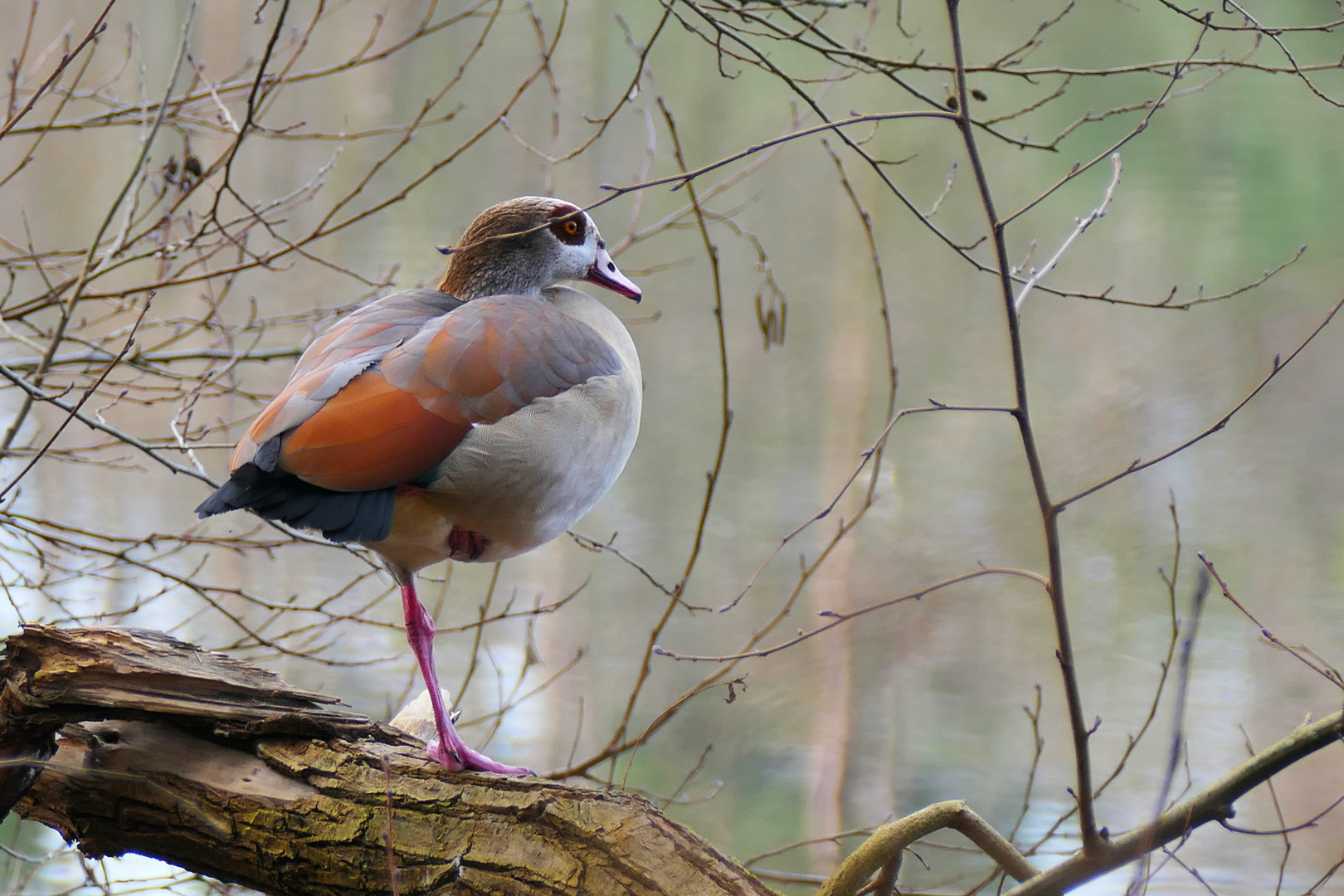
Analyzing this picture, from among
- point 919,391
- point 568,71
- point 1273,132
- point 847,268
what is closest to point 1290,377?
point 1273,132

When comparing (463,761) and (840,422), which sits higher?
(840,422)

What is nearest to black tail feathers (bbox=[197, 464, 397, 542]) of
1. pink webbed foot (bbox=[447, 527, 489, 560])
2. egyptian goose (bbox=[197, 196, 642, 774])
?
egyptian goose (bbox=[197, 196, 642, 774])

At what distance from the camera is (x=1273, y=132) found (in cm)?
859

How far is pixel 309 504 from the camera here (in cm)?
136

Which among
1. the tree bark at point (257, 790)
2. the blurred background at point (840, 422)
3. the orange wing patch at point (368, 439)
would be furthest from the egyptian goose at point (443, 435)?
the blurred background at point (840, 422)

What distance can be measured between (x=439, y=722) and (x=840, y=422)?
661 cm

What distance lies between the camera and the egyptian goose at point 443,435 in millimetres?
1381

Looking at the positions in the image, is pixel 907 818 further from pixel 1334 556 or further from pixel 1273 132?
pixel 1273 132

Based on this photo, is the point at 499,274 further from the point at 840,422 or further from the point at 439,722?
the point at 840,422

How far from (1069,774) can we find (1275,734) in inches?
38.9

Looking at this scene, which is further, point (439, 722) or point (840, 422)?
point (840, 422)

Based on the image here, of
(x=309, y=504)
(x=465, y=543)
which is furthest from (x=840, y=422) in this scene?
(x=309, y=504)

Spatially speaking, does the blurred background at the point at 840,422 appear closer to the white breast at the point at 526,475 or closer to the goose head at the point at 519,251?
the goose head at the point at 519,251

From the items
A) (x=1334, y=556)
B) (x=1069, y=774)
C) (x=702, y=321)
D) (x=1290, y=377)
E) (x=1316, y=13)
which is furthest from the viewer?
(x=702, y=321)
